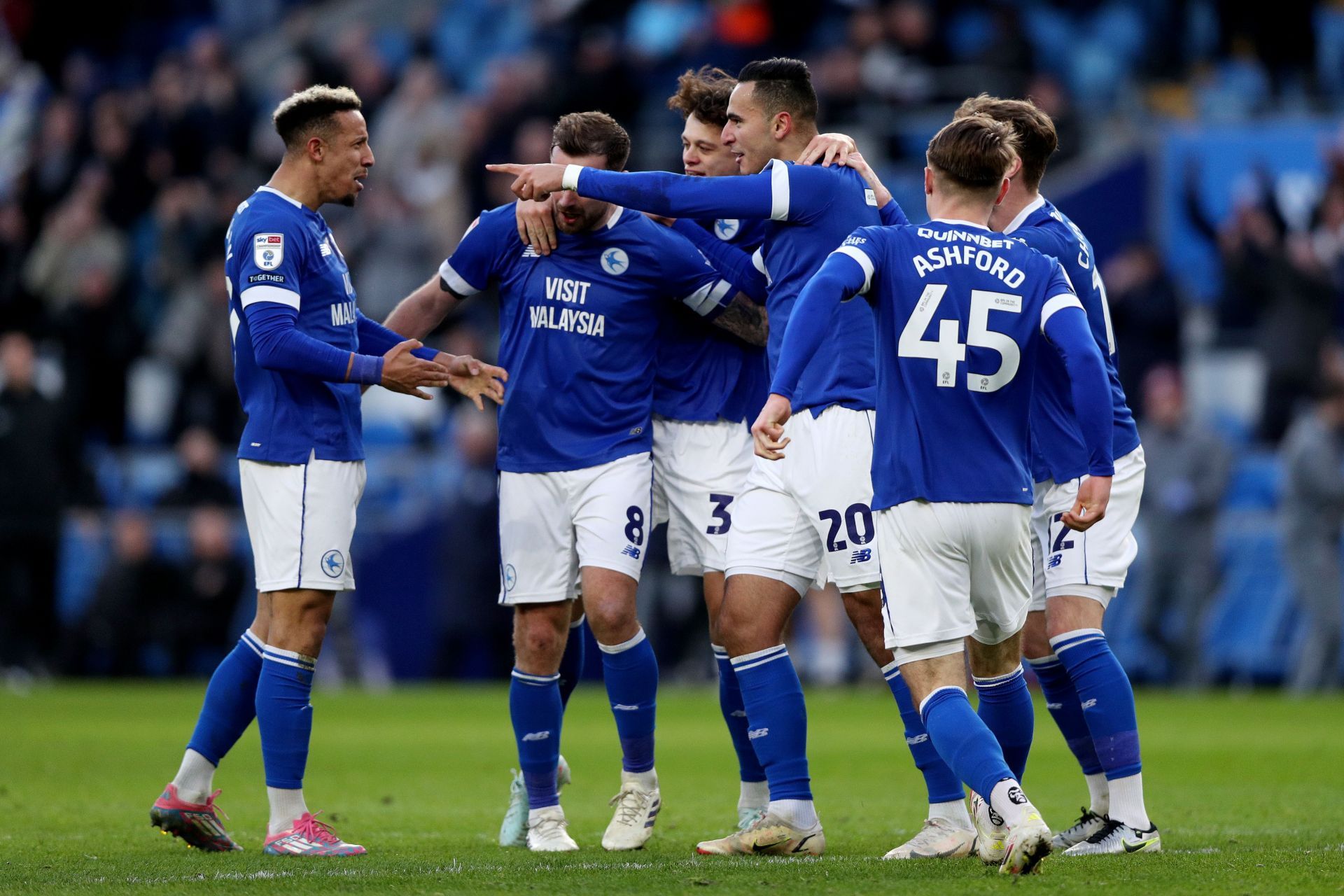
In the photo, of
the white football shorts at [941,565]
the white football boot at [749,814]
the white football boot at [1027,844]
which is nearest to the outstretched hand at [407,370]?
the white football shorts at [941,565]

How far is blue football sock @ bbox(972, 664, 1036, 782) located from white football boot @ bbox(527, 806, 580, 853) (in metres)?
1.55

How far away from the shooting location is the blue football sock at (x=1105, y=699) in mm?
6340

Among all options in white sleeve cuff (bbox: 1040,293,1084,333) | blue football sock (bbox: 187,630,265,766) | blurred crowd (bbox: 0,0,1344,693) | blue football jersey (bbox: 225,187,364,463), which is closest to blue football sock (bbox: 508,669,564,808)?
blue football sock (bbox: 187,630,265,766)

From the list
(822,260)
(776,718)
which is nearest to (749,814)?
(776,718)

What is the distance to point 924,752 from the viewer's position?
644cm

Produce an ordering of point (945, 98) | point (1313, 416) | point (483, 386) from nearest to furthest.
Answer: point (483, 386)
point (1313, 416)
point (945, 98)

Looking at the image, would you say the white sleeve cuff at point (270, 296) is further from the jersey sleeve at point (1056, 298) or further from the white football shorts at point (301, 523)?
the jersey sleeve at point (1056, 298)

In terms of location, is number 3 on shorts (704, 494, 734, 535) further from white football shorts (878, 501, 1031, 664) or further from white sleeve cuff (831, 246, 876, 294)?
white sleeve cuff (831, 246, 876, 294)

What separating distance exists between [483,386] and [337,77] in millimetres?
14111

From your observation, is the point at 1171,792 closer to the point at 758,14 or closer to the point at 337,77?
the point at 758,14

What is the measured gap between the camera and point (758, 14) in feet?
63.2

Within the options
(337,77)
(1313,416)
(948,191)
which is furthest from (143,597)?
(948,191)

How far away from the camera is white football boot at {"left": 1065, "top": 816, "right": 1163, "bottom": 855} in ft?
20.6

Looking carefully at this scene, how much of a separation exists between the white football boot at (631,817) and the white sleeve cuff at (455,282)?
1916 millimetres
